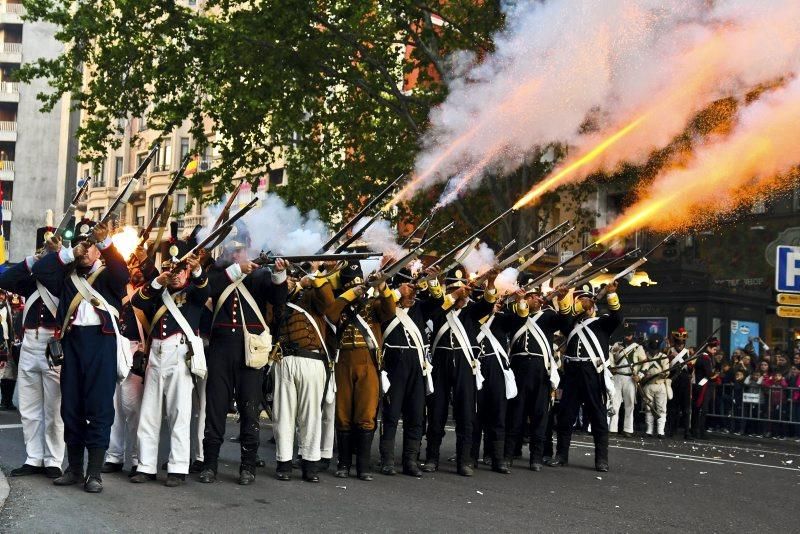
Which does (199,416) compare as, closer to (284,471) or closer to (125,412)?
(125,412)

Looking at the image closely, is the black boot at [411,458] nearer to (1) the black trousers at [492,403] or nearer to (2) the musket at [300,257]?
(1) the black trousers at [492,403]

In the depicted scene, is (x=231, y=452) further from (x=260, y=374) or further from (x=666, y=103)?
(x=666, y=103)

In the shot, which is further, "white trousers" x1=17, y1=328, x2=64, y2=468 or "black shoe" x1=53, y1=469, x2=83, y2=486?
"white trousers" x1=17, y1=328, x2=64, y2=468

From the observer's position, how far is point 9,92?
71.9 m

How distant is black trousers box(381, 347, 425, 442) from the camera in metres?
11.1

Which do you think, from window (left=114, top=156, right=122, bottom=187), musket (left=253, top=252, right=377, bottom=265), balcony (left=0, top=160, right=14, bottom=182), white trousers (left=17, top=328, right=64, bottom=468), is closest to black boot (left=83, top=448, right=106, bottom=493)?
white trousers (left=17, top=328, right=64, bottom=468)

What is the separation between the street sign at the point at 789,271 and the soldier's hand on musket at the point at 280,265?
9521 millimetres

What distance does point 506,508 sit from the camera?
9305 millimetres

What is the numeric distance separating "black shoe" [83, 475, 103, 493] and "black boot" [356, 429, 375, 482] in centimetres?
251

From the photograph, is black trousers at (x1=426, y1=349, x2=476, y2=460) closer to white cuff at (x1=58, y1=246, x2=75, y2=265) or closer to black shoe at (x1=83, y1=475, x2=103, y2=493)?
black shoe at (x1=83, y1=475, x2=103, y2=493)

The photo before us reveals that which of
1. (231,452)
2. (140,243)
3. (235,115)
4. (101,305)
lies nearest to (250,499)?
(101,305)

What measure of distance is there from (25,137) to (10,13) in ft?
24.2

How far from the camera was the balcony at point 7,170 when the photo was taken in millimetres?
71875

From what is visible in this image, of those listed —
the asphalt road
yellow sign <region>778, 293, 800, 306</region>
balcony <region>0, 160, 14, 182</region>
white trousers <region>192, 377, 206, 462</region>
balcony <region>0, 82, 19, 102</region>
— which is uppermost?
balcony <region>0, 82, 19, 102</region>
